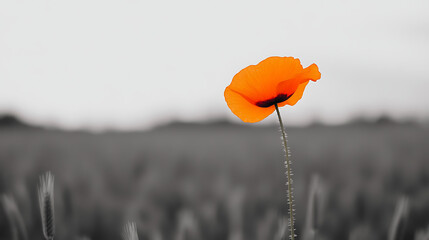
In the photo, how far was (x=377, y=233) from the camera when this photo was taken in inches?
43.4

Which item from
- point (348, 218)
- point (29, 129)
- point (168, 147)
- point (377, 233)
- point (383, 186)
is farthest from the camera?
point (29, 129)

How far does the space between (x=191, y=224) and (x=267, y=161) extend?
60.3 inches

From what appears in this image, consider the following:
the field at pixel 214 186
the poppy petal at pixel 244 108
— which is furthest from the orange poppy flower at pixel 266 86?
the field at pixel 214 186

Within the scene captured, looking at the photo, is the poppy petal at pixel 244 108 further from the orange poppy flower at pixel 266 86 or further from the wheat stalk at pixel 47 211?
the wheat stalk at pixel 47 211

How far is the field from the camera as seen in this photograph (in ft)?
3.36

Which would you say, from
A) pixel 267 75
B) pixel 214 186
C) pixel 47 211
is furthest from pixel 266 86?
pixel 214 186

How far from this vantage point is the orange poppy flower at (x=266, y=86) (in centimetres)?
48

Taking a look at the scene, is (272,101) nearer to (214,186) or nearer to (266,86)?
(266,86)

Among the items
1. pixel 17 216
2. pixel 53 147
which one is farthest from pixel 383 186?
pixel 53 147

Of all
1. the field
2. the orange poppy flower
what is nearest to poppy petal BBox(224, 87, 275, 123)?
the orange poppy flower

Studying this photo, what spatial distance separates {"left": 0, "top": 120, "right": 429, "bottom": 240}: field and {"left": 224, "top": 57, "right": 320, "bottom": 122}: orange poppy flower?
0.14 meters

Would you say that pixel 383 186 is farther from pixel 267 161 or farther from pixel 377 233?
pixel 267 161

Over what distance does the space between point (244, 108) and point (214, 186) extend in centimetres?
102

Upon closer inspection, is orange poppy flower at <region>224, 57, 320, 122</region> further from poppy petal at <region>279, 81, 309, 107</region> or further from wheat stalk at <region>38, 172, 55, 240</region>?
wheat stalk at <region>38, 172, 55, 240</region>
